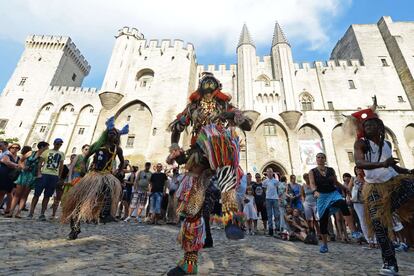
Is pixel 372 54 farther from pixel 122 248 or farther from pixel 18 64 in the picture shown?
pixel 18 64

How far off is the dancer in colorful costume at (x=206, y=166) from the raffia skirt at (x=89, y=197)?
165cm

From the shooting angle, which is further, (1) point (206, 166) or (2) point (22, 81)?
(2) point (22, 81)

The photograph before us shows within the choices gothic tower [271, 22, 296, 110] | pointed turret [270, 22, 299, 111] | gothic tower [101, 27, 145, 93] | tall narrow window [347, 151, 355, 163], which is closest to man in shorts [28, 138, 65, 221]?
gothic tower [101, 27, 145, 93]

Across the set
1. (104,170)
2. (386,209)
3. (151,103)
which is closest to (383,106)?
(151,103)

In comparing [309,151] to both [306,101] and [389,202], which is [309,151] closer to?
[306,101]

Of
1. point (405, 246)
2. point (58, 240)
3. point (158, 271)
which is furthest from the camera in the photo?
point (405, 246)

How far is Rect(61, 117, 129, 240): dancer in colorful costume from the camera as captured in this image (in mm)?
3445

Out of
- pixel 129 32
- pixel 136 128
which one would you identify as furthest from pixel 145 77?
pixel 136 128

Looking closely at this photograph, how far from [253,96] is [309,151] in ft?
26.8

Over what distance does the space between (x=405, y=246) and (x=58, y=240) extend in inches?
268

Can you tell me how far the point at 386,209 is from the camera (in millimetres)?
2617

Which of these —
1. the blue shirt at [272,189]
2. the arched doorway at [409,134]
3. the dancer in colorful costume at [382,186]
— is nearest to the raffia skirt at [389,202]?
the dancer in colorful costume at [382,186]

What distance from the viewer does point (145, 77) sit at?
2756 centimetres

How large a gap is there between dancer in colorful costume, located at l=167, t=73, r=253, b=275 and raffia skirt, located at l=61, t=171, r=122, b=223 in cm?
165
